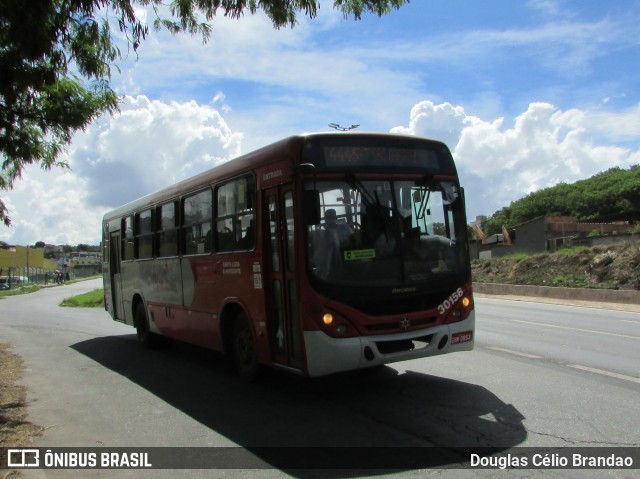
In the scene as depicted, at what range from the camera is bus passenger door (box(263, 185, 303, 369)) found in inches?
257

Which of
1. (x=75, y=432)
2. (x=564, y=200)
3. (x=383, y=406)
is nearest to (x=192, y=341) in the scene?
(x=75, y=432)

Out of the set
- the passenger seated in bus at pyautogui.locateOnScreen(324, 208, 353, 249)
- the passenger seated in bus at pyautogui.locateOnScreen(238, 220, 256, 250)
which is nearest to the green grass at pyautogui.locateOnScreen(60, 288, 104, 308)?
the passenger seated in bus at pyautogui.locateOnScreen(238, 220, 256, 250)

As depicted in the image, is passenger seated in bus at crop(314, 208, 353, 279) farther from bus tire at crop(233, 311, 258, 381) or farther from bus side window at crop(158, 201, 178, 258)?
bus side window at crop(158, 201, 178, 258)

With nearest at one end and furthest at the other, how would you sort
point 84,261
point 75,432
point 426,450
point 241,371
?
point 426,450
point 75,432
point 241,371
point 84,261

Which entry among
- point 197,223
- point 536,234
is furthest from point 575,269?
point 536,234

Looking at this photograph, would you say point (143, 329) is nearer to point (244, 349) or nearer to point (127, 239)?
point (127, 239)

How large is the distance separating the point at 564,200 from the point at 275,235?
92.9 meters

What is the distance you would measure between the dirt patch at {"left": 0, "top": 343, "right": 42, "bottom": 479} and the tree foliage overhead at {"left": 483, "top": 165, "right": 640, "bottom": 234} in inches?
2944

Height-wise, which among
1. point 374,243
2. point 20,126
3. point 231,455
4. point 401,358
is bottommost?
point 231,455

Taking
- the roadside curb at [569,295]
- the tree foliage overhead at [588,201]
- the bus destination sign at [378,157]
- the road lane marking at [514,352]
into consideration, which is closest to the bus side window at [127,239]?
the bus destination sign at [378,157]

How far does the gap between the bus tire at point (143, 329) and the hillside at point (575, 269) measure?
18.5 metres

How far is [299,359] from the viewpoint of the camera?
6.42m

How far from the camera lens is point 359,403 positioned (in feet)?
22.0

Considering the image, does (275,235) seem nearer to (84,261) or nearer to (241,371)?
(241,371)
